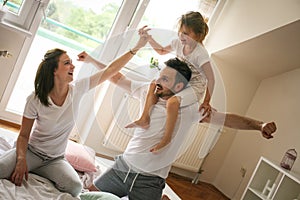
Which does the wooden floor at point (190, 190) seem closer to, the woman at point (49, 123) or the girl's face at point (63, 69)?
the woman at point (49, 123)

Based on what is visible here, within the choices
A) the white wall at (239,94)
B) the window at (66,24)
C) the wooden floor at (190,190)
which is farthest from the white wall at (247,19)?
the wooden floor at (190,190)

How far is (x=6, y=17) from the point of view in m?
2.45

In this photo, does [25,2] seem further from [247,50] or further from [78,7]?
[247,50]

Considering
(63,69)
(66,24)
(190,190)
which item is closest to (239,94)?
(190,190)

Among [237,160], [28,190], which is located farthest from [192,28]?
[237,160]

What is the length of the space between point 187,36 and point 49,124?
783 millimetres

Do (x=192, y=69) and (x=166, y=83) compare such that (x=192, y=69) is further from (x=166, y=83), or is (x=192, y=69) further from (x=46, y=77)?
(x=46, y=77)

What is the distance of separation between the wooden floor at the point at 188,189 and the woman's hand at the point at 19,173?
36.5 inches

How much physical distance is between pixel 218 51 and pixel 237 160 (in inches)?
43.4

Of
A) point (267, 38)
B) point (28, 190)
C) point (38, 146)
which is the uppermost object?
point (267, 38)

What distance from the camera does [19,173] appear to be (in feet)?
4.53

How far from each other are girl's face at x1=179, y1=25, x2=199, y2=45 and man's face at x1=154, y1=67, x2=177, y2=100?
0.10m

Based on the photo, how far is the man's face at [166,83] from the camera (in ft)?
3.13

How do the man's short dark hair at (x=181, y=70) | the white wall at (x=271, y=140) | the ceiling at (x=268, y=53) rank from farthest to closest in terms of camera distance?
the white wall at (x=271, y=140)
the ceiling at (x=268, y=53)
the man's short dark hair at (x=181, y=70)
